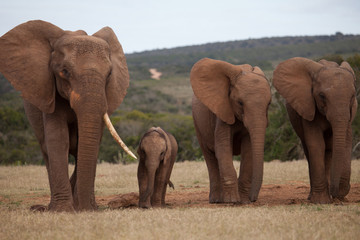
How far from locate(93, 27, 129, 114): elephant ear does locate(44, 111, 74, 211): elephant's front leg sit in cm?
89

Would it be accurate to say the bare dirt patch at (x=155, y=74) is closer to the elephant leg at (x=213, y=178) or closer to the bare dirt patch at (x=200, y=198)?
the bare dirt patch at (x=200, y=198)

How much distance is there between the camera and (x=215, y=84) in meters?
10.7

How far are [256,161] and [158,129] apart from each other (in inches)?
105

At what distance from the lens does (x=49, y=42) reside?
9.12 meters

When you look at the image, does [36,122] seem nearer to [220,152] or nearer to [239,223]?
[220,152]

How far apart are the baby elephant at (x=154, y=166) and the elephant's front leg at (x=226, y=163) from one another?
1.13 m

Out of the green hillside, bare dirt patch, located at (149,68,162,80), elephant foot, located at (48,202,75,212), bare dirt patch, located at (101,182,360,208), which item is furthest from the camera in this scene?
bare dirt patch, located at (149,68,162,80)

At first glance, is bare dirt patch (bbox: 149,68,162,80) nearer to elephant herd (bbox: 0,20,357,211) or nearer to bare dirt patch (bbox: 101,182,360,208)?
bare dirt patch (bbox: 101,182,360,208)

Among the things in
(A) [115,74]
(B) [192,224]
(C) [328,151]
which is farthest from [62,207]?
(C) [328,151]

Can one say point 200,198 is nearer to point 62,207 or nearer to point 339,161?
point 339,161

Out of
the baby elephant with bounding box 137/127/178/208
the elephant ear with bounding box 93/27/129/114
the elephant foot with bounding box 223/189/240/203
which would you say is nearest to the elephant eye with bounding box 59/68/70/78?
the elephant ear with bounding box 93/27/129/114

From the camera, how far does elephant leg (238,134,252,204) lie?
34.0 ft

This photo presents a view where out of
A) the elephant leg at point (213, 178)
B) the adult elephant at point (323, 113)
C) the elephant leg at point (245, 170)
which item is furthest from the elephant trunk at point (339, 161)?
the elephant leg at point (213, 178)

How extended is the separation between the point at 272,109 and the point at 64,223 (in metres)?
23.9
